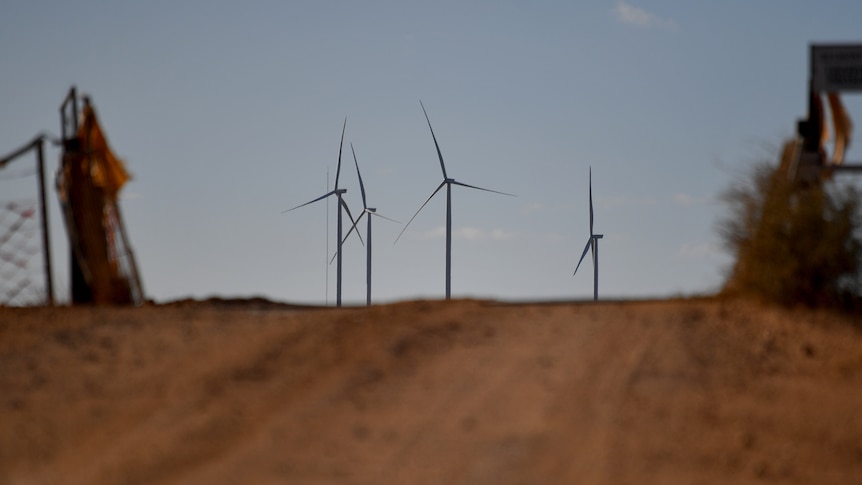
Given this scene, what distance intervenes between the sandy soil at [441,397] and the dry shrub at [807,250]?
1.25 feet

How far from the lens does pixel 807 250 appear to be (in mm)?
13141

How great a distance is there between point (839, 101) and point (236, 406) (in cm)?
987

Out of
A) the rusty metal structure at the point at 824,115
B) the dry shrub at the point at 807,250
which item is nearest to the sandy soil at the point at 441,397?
the dry shrub at the point at 807,250

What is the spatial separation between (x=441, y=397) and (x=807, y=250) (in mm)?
5632

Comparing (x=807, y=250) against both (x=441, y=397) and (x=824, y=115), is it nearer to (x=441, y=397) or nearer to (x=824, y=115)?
(x=824, y=115)

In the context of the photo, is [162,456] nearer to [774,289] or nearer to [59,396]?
[59,396]

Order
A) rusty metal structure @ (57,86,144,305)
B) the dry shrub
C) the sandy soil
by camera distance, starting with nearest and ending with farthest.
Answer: the sandy soil → the dry shrub → rusty metal structure @ (57,86,144,305)

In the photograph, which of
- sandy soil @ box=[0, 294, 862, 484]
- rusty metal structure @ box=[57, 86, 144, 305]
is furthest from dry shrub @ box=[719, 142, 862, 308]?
rusty metal structure @ box=[57, 86, 144, 305]

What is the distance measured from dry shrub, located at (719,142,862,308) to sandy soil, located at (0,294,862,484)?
1.25 feet

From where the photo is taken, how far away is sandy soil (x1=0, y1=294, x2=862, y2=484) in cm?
913

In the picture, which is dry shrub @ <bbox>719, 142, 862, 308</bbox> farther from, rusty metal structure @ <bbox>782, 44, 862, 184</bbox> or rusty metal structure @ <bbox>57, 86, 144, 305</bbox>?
rusty metal structure @ <bbox>57, 86, 144, 305</bbox>

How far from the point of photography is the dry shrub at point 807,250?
13125 mm

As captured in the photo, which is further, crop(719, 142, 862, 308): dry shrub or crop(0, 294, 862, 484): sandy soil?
crop(719, 142, 862, 308): dry shrub

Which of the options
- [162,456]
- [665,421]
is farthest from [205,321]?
[665,421]
